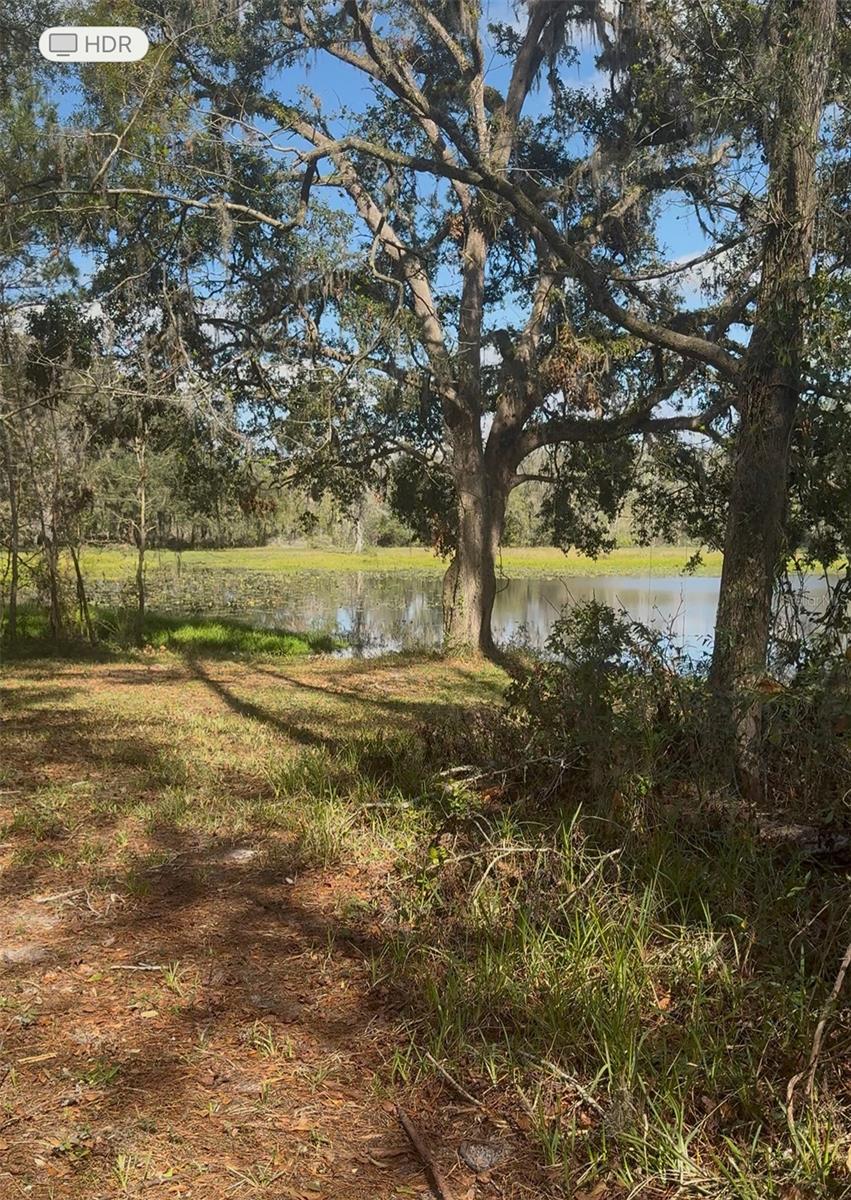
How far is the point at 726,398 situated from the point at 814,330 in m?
6.98

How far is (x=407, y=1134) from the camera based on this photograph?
2.32 meters

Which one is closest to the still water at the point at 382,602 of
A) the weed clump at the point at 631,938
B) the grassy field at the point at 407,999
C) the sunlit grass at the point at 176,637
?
the sunlit grass at the point at 176,637

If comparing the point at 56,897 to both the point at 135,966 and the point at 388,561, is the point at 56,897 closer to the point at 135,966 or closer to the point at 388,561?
A: the point at 135,966

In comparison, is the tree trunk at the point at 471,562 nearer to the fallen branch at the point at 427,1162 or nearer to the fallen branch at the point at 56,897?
the fallen branch at the point at 56,897

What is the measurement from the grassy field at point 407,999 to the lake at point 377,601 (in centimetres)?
1002

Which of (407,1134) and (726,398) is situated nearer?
(407,1134)

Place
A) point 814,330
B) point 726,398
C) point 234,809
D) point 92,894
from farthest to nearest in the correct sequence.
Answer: point 726,398 → point 814,330 → point 234,809 → point 92,894

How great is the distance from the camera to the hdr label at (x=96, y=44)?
27.4 feet

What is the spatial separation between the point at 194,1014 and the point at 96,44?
372 inches

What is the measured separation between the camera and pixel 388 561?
51438 millimetres

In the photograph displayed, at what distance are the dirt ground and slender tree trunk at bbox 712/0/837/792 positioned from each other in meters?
2.37

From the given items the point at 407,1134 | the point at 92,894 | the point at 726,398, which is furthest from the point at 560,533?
the point at 407,1134

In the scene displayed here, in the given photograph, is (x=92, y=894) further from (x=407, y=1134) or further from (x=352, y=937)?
(x=407, y=1134)

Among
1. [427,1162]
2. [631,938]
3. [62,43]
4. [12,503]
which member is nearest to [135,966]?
[427,1162]
